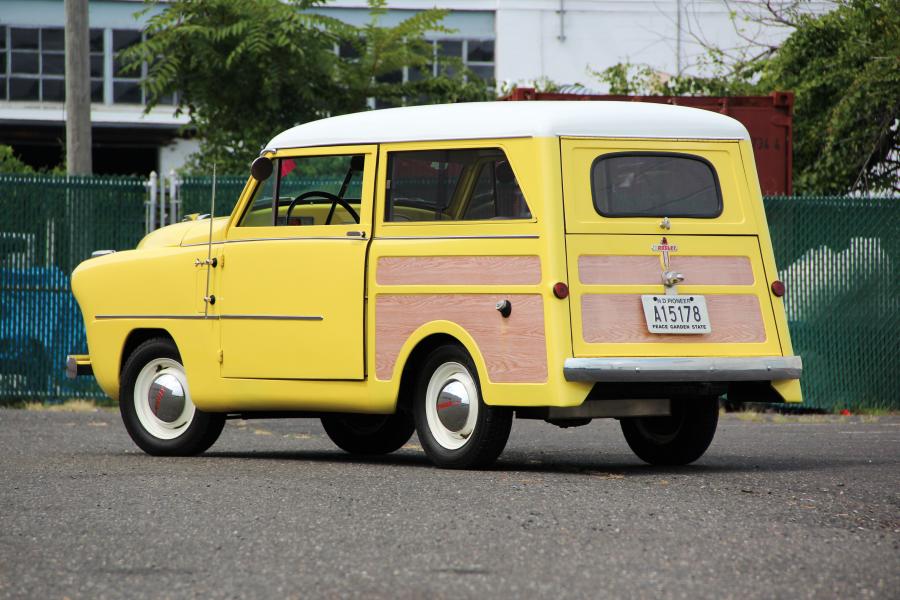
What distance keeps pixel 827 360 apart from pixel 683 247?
271 inches

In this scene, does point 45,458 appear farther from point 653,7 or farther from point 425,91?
point 653,7

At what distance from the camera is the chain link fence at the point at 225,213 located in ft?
51.3

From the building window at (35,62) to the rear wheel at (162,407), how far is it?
29236 millimetres

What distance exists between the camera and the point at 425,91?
24109mm

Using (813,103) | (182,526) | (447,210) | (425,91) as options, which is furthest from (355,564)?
(425,91)

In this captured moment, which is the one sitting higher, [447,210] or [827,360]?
[447,210]

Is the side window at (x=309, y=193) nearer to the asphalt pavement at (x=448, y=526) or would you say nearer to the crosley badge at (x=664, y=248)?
the asphalt pavement at (x=448, y=526)

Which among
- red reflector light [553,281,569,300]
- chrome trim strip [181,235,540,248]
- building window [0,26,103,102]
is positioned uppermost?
building window [0,26,103,102]

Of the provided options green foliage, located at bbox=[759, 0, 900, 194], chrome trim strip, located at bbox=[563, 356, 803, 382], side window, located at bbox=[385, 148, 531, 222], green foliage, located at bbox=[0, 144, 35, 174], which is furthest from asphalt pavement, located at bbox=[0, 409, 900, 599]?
green foliage, located at bbox=[0, 144, 35, 174]

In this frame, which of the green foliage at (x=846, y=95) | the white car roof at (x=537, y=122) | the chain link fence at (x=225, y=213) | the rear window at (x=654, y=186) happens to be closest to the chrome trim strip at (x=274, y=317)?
the white car roof at (x=537, y=122)

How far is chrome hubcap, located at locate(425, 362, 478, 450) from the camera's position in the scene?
9.21m

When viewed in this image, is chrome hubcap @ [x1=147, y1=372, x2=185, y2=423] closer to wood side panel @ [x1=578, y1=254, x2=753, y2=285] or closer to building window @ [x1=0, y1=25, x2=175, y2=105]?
wood side panel @ [x1=578, y1=254, x2=753, y2=285]

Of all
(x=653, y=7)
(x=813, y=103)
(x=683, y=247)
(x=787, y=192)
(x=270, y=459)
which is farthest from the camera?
(x=653, y=7)

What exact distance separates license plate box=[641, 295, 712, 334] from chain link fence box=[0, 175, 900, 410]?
6.60m
